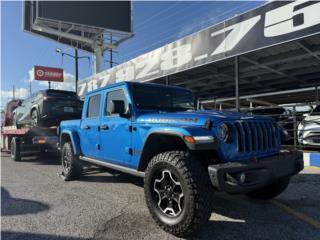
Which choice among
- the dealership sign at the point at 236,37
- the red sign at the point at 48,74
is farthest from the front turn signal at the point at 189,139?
the red sign at the point at 48,74

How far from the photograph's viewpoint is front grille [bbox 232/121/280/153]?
3.91 metres

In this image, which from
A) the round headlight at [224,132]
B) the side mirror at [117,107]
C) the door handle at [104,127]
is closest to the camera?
the round headlight at [224,132]

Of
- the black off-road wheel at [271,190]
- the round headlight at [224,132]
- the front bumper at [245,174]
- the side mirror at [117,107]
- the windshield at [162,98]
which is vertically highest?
the windshield at [162,98]

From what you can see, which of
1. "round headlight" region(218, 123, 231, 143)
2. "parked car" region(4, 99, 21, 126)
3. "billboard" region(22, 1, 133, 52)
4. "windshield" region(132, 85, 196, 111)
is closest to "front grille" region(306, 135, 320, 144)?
"windshield" region(132, 85, 196, 111)

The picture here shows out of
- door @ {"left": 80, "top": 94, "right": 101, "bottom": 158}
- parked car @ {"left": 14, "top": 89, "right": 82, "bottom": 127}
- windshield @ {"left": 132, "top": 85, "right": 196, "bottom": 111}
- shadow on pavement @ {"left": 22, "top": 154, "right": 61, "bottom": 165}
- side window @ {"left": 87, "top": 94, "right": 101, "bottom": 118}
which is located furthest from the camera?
parked car @ {"left": 14, "top": 89, "right": 82, "bottom": 127}

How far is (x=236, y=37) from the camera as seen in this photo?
838 cm

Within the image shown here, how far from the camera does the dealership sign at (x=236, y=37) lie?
6.92 metres

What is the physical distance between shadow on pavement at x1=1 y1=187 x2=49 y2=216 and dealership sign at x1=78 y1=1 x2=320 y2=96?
6.05 metres

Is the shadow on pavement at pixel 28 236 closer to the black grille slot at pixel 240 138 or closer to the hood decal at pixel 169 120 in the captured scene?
the hood decal at pixel 169 120

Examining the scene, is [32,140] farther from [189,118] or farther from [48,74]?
[48,74]

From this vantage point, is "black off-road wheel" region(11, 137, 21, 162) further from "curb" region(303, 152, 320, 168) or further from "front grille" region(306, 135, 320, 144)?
"front grille" region(306, 135, 320, 144)

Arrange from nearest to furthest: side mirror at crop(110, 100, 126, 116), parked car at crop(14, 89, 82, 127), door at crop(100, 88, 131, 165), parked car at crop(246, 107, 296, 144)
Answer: side mirror at crop(110, 100, 126, 116), door at crop(100, 88, 131, 165), parked car at crop(246, 107, 296, 144), parked car at crop(14, 89, 82, 127)

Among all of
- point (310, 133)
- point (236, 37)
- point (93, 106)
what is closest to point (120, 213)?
point (93, 106)

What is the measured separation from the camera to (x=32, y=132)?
10.6 meters
